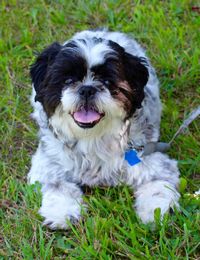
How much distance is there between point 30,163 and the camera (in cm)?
454

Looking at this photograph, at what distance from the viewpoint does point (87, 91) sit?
3.60 m

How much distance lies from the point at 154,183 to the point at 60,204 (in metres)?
0.65

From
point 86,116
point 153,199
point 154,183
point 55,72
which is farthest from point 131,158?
point 55,72

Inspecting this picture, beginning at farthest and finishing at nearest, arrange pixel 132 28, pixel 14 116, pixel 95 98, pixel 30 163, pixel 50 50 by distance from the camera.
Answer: pixel 132 28 < pixel 14 116 < pixel 30 163 < pixel 50 50 < pixel 95 98

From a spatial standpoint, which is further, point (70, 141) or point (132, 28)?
point (132, 28)

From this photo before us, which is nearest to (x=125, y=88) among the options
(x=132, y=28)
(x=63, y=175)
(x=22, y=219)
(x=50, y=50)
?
(x=50, y=50)

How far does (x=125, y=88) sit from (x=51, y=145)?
2.56 ft

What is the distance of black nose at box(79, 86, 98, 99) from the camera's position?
3.59m

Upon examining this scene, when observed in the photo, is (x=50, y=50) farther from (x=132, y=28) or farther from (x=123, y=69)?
(x=132, y=28)

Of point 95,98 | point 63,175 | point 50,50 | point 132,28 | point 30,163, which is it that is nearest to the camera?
point 95,98

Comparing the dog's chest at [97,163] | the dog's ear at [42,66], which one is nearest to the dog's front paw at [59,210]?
the dog's chest at [97,163]

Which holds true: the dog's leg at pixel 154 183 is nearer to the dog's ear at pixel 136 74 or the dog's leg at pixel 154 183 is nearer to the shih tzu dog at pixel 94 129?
the shih tzu dog at pixel 94 129

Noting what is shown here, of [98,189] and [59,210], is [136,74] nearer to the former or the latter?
[98,189]

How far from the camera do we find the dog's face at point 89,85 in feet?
11.8
